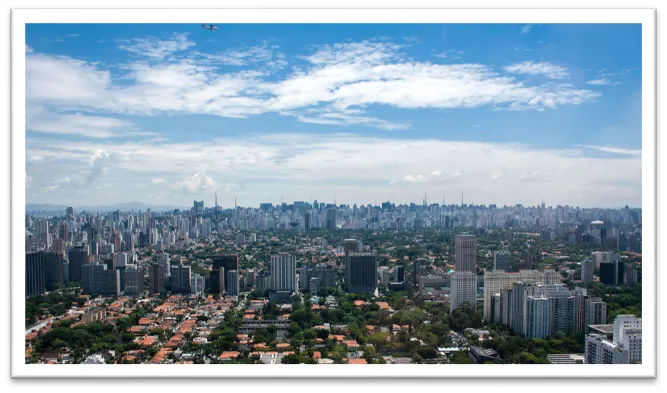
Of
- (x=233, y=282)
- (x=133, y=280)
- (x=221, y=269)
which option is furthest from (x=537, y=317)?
(x=133, y=280)

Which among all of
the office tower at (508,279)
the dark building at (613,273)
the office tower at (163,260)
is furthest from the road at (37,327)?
the dark building at (613,273)

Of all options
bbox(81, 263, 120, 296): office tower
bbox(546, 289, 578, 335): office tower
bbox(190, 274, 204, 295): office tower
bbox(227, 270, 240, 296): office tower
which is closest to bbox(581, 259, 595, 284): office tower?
bbox(546, 289, 578, 335): office tower

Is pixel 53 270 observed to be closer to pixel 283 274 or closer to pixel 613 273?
pixel 283 274

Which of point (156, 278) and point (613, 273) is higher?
point (613, 273)

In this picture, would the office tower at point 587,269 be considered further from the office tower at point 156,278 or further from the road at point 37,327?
the road at point 37,327

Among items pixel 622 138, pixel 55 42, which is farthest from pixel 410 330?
pixel 55 42
